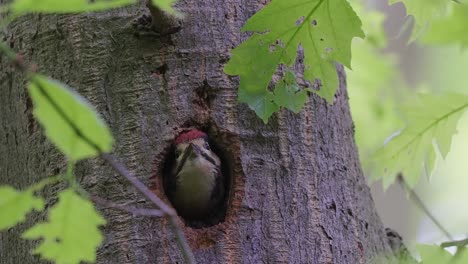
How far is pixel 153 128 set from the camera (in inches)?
61.2

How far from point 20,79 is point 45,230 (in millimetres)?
641

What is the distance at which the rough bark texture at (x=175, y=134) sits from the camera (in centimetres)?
152

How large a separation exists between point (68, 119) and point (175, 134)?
26.3 inches

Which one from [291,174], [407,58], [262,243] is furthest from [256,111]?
[407,58]

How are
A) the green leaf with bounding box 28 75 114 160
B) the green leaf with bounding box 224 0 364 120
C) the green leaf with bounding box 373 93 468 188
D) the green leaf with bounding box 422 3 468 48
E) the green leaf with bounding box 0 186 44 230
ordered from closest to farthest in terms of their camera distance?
the green leaf with bounding box 28 75 114 160
the green leaf with bounding box 0 186 44 230
the green leaf with bounding box 224 0 364 120
the green leaf with bounding box 373 93 468 188
the green leaf with bounding box 422 3 468 48

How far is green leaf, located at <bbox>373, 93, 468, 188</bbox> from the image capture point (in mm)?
1685

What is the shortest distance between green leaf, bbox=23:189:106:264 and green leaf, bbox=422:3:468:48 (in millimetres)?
1102

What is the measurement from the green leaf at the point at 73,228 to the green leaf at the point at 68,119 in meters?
0.17

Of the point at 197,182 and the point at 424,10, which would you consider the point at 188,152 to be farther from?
the point at 424,10

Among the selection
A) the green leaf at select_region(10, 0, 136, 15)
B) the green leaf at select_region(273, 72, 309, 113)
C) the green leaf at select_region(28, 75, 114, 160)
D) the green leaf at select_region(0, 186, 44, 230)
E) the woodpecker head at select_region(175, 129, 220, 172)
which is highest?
the green leaf at select_region(10, 0, 136, 15)

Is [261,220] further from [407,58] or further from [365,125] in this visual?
[407,58]

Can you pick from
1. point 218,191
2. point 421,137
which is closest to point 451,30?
point 421,137

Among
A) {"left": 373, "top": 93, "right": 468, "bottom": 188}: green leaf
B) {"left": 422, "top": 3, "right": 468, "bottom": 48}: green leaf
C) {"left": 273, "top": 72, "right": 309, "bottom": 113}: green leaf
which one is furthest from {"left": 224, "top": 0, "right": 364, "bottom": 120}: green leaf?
{"left": 422, "top": 3, "right": 468, "bottom": 48}: green leaf

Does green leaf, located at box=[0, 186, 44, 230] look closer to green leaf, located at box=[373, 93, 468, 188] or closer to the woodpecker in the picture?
the woodpecker
